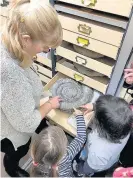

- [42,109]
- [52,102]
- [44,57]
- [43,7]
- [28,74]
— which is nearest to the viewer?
[43,7]

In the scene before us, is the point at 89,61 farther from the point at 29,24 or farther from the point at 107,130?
the point at 29,24

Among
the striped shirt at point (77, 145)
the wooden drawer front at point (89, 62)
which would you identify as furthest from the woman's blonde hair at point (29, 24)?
the striped shirt at point (77, 145)

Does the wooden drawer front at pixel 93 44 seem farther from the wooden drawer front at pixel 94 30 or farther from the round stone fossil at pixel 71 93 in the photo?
the round stone fossil at pixel 71 93

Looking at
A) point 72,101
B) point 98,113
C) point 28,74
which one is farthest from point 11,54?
point 72,101

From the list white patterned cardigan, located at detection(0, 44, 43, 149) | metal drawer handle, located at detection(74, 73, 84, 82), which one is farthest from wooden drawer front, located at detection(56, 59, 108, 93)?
white patterned cardigan, located at detection(0, 44, 43, 149)

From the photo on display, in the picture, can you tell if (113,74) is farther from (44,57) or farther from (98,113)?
(44,57)

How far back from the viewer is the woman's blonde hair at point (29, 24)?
0.57m

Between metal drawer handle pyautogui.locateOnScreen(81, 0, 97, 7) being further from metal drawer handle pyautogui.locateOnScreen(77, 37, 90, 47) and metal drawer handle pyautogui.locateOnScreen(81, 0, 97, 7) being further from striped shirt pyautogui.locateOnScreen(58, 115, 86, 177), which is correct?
striped shirt pyautogui.locateOnScreen(58, 115, 86, 177)

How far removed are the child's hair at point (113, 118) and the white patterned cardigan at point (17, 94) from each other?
0.85 feet

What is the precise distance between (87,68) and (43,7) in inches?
24.2

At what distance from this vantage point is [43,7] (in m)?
0.58

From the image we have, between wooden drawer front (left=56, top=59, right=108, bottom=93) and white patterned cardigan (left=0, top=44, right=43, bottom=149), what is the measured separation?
0.41 meters

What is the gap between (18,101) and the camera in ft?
2.15

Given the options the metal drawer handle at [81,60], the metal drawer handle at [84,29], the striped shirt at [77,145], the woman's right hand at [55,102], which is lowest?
the striped shirt at [77,145]
